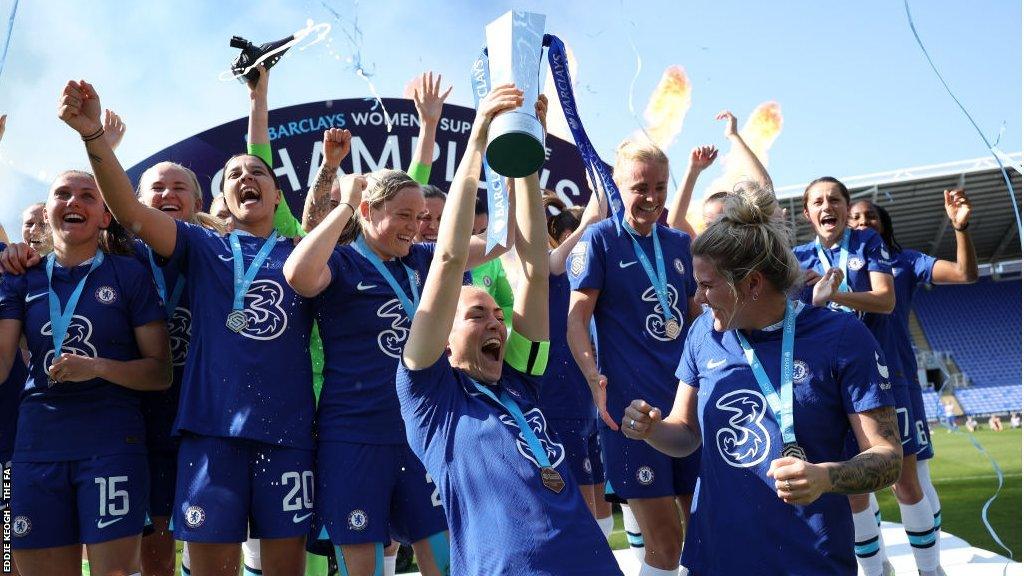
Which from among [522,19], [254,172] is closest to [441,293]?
[522,19]

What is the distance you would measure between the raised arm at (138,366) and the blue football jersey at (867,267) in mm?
3184

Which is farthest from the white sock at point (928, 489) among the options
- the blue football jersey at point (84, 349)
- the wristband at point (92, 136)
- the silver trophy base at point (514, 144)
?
the wristband at point (92, 136)

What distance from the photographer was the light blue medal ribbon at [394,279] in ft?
11.1

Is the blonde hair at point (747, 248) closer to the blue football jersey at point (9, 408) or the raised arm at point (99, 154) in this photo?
the raised arm at point (99, 154)

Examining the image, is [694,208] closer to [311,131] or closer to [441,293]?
[311,131]

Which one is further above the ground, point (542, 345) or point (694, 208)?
point (694, 208)

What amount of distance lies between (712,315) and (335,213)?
4.53 ft

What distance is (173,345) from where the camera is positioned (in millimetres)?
3771

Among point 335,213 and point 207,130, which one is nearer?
point 335,213

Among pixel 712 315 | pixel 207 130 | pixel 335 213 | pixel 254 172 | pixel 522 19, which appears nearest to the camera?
pixel 712 315

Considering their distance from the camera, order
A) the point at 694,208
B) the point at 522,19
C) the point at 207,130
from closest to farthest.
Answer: the point at 522,19
the point at 207,130
the point at 694,208

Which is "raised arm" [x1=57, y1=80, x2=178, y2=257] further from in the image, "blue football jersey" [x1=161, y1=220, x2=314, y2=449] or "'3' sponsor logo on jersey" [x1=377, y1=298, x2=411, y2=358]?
"'3' sponsor logo on jersey" [x1=377, y1=298, x2=411, y2=358]

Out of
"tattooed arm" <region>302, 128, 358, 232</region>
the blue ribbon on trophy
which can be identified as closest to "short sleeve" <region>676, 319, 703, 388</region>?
the blue ribbon on trophy

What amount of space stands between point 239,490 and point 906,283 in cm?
399
